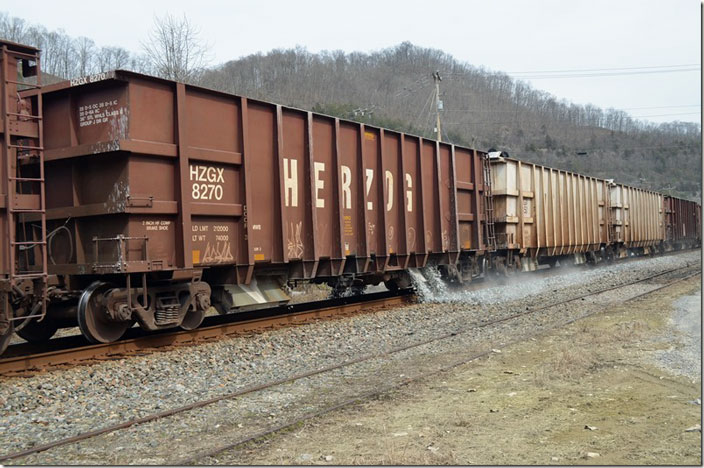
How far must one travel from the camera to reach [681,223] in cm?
5309

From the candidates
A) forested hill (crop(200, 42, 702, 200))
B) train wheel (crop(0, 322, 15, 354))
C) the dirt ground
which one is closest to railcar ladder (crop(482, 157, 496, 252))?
the dirt ground

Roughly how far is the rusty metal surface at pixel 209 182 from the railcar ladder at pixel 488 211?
5175 mm

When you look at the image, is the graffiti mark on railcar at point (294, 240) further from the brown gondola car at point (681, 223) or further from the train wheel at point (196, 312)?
the brown gondola car at point (681, 223)

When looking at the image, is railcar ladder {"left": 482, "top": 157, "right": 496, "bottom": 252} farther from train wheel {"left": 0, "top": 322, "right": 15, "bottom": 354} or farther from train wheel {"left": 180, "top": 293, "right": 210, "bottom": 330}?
train wheel {"left": 0, "top": 322, "right": 15, "bottom": 354}

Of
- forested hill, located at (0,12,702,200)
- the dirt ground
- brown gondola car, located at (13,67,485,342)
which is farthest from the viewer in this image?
forested hill, located at (0,12,702,200)

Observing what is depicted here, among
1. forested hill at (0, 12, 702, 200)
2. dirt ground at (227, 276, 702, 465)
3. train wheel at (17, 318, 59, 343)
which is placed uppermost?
forested hill at (0, 12, 702, 200)

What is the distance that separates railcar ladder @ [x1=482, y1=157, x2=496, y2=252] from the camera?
63.4 feet

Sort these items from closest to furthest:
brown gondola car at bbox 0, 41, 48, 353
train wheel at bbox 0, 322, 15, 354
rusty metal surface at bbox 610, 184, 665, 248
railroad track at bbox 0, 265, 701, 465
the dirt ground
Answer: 1. the dirt ground
2. railroad track at bbox 0, 265, 701, 465
3. brown gondola car at bbox 0, 41, 48, 353
4. train wheel at bbox 0, 322, 15, 354
5. rusty metal surface at bbox 610, 184, 665, 248

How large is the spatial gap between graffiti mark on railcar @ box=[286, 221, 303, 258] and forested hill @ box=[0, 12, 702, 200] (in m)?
41.7

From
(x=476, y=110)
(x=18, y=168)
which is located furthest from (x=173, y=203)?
(x=476, y=110)

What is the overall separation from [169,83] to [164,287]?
324 cm

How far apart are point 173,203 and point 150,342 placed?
2.24m

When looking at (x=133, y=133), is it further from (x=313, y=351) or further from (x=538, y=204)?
(x=538, y=204)

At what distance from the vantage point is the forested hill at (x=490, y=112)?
82125mm
